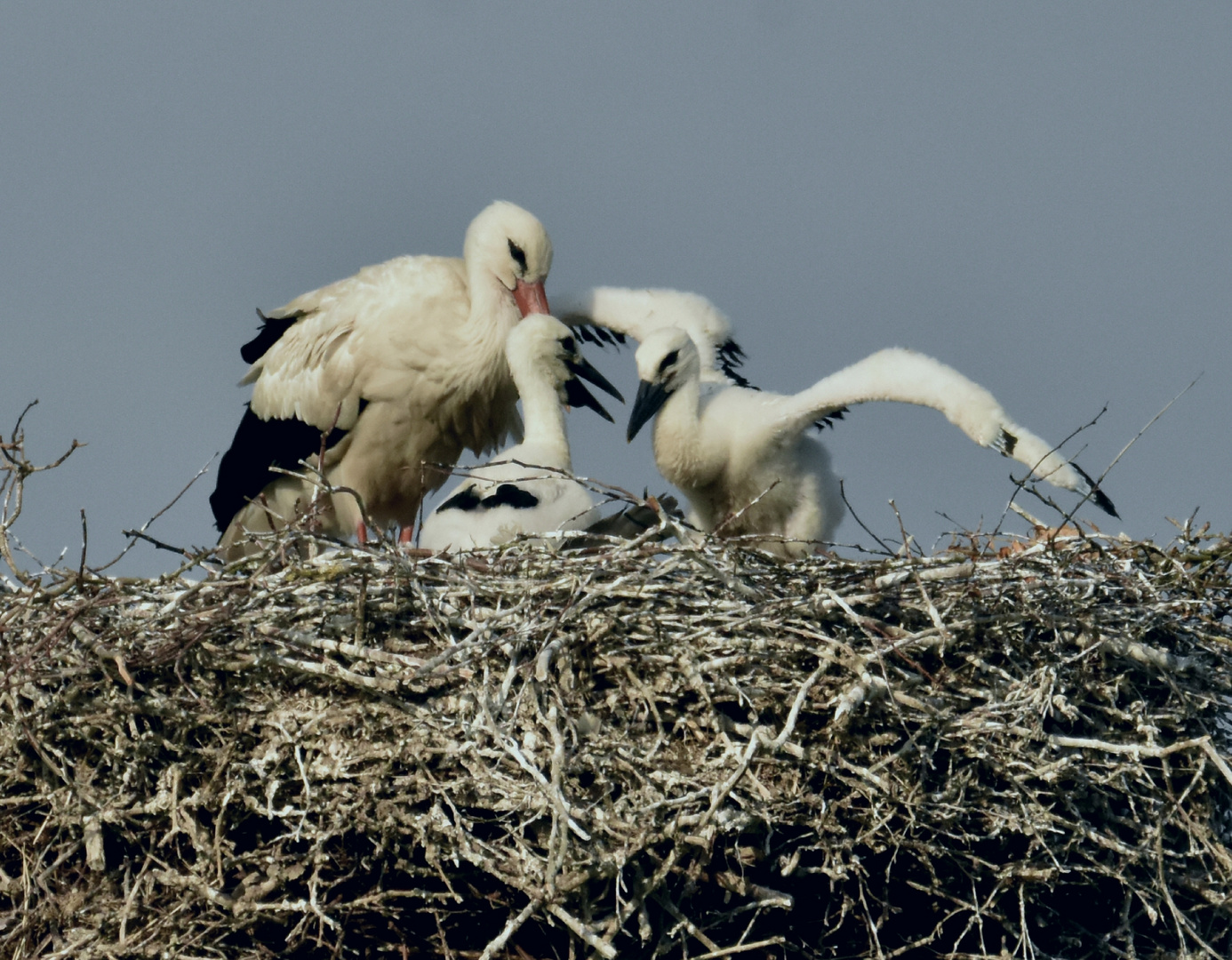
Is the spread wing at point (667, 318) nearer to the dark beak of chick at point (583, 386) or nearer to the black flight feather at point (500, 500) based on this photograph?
the dark beak of chick at point (583, 386)

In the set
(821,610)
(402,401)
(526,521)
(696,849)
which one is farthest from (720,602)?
(402,401)

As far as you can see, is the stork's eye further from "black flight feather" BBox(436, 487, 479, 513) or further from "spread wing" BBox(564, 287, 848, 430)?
"black flight feather" BBox(436, 487, 479, 513)

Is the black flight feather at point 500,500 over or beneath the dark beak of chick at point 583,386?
beneath

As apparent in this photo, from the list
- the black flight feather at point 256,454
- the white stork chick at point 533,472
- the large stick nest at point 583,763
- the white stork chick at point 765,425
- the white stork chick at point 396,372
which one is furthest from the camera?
the black flight feather at point 256,454

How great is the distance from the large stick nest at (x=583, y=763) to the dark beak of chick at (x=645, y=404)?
1.43 m

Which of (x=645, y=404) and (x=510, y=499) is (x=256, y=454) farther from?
(x=510, y=499)

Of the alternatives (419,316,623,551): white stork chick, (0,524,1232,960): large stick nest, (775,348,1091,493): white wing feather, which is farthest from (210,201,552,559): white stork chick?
(0,524,1232,960): large stick nest

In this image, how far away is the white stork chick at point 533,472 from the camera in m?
4.39

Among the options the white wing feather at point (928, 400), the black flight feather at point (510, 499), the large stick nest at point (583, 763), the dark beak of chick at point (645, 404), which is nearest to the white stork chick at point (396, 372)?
the dark beak of chick at point (645, 404)

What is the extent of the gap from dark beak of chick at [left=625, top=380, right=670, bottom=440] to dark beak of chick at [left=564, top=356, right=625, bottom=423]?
0.08 m

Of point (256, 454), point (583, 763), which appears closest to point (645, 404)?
point (256, 454)

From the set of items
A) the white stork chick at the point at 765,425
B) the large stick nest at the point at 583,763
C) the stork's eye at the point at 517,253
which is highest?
the stork's eye at the point at 517,253

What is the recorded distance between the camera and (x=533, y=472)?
4.59m

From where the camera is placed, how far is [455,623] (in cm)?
360
